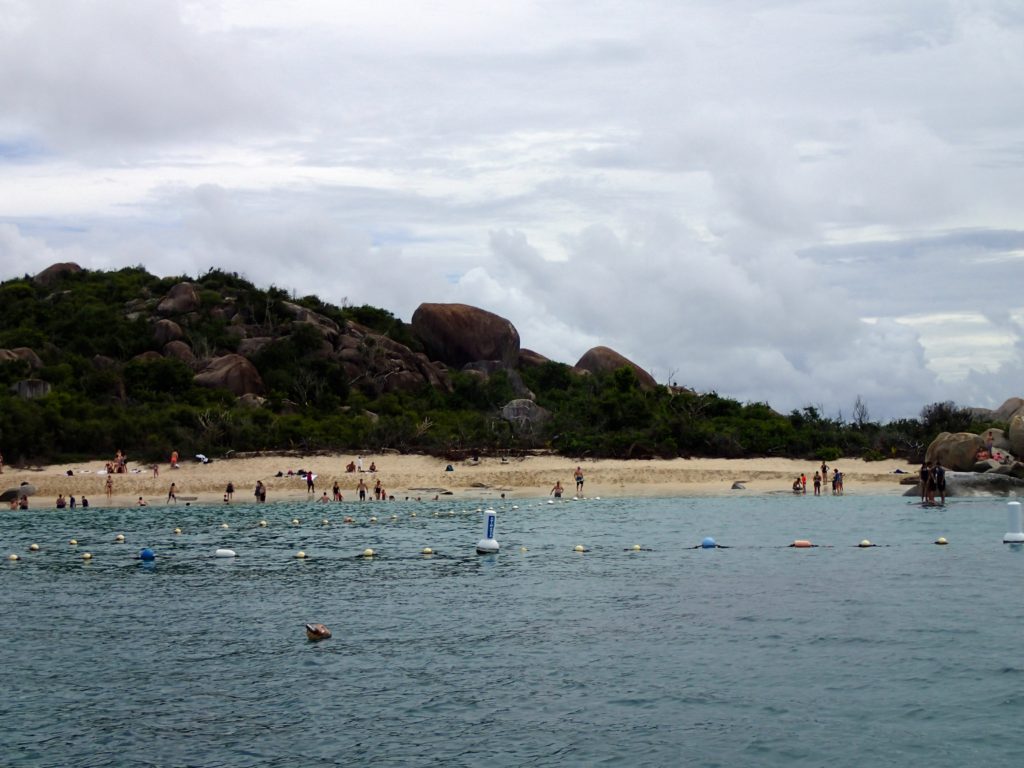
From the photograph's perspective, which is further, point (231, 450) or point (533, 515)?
point (231, 450)

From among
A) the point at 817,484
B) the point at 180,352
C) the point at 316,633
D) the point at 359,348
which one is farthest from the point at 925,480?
the point at 180,352

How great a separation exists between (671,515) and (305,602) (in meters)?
24.8

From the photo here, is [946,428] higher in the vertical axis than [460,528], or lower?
higher

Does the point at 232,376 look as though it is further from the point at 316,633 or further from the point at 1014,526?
the point at 316,633

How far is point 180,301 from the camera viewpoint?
95562 millimetres

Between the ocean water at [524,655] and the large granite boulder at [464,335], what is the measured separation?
189 ft

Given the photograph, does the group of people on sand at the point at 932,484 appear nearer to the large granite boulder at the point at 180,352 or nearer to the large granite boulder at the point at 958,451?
the large granite boulder at the point at 958,451

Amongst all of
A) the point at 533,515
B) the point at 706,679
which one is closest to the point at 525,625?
the point at 706,679

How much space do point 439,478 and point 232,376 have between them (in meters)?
25.8

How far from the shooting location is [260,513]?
5191 centimetres

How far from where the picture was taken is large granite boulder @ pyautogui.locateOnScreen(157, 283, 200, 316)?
95.0 metres

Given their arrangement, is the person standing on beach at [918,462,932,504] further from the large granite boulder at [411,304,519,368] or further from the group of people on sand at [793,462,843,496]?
the large granite boulder at [411,304,519,368]

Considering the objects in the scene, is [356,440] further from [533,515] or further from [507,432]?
[533,515]

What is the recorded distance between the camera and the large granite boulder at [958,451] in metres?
57.3
